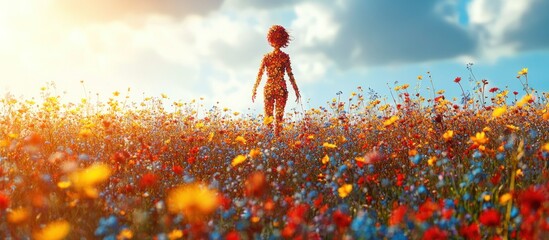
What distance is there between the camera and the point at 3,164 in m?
5.09

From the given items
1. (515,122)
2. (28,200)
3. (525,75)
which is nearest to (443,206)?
(28,200)

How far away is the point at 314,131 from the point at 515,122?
2.66 m

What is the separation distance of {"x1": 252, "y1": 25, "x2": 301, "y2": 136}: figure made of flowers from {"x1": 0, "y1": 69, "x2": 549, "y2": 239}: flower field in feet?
7.27

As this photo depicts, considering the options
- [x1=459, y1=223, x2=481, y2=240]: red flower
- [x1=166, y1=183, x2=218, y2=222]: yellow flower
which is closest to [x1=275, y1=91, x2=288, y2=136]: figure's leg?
[x1=166, y1=183, x2=218, y2=222]: yellow flower

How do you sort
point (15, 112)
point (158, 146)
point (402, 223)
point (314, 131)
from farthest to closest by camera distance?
point (15, 112) → point (314, 131) → point (158, 146) → point (402, 223)

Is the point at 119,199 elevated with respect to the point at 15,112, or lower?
lower

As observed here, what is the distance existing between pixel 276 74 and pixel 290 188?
581 centimetres

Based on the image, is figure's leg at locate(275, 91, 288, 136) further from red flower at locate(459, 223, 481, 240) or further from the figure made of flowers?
red flower at locate(459, 223, 481, 240)

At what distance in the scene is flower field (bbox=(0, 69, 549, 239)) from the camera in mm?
2918

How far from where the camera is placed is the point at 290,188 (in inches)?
167

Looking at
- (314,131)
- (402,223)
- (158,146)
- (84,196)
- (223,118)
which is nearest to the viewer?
(402,223)

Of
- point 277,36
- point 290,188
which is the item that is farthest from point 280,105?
point 290,188

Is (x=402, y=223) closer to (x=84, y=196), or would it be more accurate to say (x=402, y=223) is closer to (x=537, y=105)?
(x=84, y=196)

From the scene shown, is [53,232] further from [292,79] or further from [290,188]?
[292,79]
